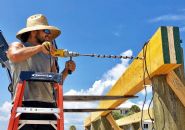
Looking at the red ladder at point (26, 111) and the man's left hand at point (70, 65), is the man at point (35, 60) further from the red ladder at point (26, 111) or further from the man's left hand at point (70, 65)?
the red ladder at point (26, 111)

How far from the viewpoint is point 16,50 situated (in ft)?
10.5

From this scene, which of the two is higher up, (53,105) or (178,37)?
(178,37)

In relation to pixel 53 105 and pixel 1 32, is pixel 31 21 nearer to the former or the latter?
pixel 53 105

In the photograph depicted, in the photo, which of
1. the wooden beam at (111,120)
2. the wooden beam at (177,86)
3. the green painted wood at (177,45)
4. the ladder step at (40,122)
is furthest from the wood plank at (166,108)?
the wooden beam at (111,120)

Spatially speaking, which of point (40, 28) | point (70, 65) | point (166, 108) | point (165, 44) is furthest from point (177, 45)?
point (40, 28)

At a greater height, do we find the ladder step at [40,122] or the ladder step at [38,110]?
the ladder step at [38,110]

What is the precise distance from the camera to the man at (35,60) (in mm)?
3154

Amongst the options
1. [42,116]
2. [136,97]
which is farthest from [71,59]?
[136,97]

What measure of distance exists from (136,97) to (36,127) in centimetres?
232

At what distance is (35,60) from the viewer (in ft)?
11.4

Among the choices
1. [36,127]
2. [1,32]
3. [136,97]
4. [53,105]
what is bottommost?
[36,127]

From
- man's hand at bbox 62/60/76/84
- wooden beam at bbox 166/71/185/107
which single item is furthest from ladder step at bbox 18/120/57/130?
wooden beam at bbox 166/71/185/107

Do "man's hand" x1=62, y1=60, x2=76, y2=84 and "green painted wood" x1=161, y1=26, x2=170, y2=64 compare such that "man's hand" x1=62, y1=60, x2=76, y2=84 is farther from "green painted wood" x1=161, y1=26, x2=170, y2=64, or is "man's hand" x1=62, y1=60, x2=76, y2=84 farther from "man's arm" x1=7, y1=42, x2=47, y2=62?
"green painted wood" x1=161, y1=26, x2=170, y2=64

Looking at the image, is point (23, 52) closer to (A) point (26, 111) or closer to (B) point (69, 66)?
(A) point (26, 111)
